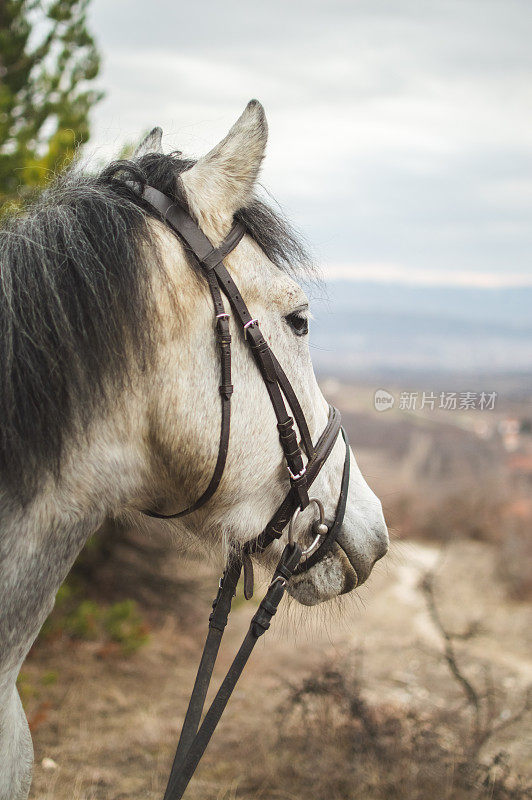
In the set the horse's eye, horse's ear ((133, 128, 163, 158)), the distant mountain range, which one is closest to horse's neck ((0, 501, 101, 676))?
the horse's eye

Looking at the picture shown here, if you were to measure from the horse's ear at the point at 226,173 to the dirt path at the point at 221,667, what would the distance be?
1509 mm

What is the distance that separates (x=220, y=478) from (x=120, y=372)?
0.43 meters

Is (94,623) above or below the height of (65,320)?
below

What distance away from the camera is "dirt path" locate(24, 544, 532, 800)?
397 cm

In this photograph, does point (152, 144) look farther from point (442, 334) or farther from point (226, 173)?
point (442, 334)

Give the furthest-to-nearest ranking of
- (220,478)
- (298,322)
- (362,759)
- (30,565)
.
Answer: (362,759) < (298,322) < (220,478) < (30,565)

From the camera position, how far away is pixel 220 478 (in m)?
1.86

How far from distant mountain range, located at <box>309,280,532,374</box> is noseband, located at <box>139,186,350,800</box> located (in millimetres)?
13523

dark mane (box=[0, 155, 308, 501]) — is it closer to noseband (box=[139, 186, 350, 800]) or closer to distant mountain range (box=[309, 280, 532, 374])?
noseband (box=[139, 186, 350, 800])

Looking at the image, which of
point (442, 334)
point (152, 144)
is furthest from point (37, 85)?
point (442, 334)

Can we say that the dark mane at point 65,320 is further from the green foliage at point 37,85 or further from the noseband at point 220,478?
the green foliage at point 37,85

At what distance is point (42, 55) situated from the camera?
5.12 m

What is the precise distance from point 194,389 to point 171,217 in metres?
0.51

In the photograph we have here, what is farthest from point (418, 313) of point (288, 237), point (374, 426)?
point (288, 237)
